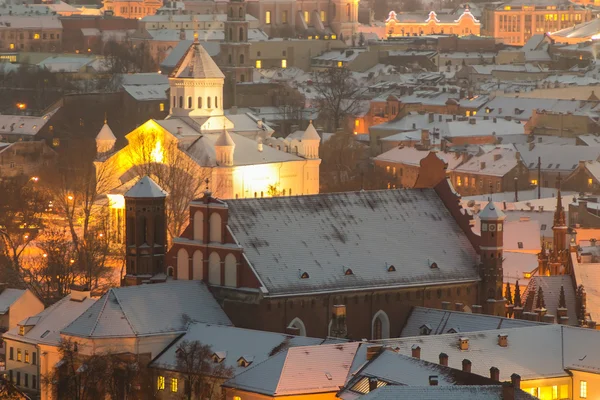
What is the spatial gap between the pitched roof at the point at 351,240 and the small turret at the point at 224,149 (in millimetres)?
36388

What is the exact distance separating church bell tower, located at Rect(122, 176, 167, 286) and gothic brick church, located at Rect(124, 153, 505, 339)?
52mm

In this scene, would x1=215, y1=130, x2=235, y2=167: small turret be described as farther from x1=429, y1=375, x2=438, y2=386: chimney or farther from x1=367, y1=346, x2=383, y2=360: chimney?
x1=429, y1=375, x2=438, y2=386: chimney

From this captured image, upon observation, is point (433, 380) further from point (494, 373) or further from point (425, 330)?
point (425, 330)

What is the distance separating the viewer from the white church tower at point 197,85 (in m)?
146

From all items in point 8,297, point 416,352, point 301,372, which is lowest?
point 8,297

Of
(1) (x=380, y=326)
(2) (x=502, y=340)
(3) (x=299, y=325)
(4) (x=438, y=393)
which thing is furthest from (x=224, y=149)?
(4) (x=438, y=393)

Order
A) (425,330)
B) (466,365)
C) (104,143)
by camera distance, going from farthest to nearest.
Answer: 1. (104,143)
2. (425,330)
3. (466,365)

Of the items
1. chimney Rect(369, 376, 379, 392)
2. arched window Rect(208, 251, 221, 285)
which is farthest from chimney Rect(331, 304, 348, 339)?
chimney Rect(369, 376, 379, 392)

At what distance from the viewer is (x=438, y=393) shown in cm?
7438

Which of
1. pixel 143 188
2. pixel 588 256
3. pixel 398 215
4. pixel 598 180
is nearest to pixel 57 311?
pixel 143 188

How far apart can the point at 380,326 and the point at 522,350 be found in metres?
8.97

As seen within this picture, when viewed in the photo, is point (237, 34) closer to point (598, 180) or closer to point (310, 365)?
point (598, 180)

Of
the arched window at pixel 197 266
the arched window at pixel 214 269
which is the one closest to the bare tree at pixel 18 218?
the arched window at pixel 197 266

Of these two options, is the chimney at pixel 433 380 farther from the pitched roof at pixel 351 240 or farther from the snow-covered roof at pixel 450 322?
the pitched roof at pixel 351 240
